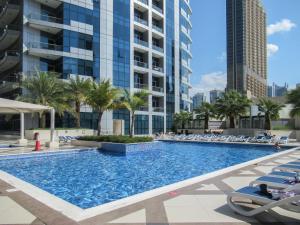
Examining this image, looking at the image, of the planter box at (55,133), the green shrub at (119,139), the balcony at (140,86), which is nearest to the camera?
the green shrub at (119,139)

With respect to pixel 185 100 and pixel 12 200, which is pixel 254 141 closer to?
pixel 12 200

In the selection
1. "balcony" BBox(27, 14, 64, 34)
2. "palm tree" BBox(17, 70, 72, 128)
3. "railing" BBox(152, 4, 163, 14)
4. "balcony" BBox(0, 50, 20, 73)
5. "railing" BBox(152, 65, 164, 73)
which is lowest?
"palm tree" BBox(17, 70, 72, 128)

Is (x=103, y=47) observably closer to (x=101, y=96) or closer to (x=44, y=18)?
(x=44, y=18)

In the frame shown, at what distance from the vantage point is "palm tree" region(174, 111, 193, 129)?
44.6m

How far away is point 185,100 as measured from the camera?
5388 centimetres

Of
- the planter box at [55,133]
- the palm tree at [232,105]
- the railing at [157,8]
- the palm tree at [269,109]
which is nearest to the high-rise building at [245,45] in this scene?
the railing at [157,8]

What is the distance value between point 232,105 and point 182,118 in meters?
11.8

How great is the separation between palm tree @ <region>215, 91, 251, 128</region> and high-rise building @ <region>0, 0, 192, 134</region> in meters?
11.8

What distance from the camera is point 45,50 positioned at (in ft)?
106

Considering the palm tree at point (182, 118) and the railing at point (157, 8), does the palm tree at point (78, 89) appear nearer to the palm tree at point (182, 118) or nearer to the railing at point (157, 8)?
the palm tree at point (182, 118)

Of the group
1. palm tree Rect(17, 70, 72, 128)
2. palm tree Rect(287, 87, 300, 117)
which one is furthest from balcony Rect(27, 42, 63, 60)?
palm tree Rect(287, 87, 300, 117)

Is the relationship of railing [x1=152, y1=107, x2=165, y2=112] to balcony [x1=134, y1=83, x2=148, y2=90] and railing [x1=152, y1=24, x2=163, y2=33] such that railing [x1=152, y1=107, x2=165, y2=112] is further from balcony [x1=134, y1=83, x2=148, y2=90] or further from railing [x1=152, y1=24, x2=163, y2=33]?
railing [x1=152, y1=24, x2=163, y2=33]

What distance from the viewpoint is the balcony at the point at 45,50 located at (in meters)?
32.3

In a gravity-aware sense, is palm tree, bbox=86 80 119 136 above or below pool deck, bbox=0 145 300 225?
above
